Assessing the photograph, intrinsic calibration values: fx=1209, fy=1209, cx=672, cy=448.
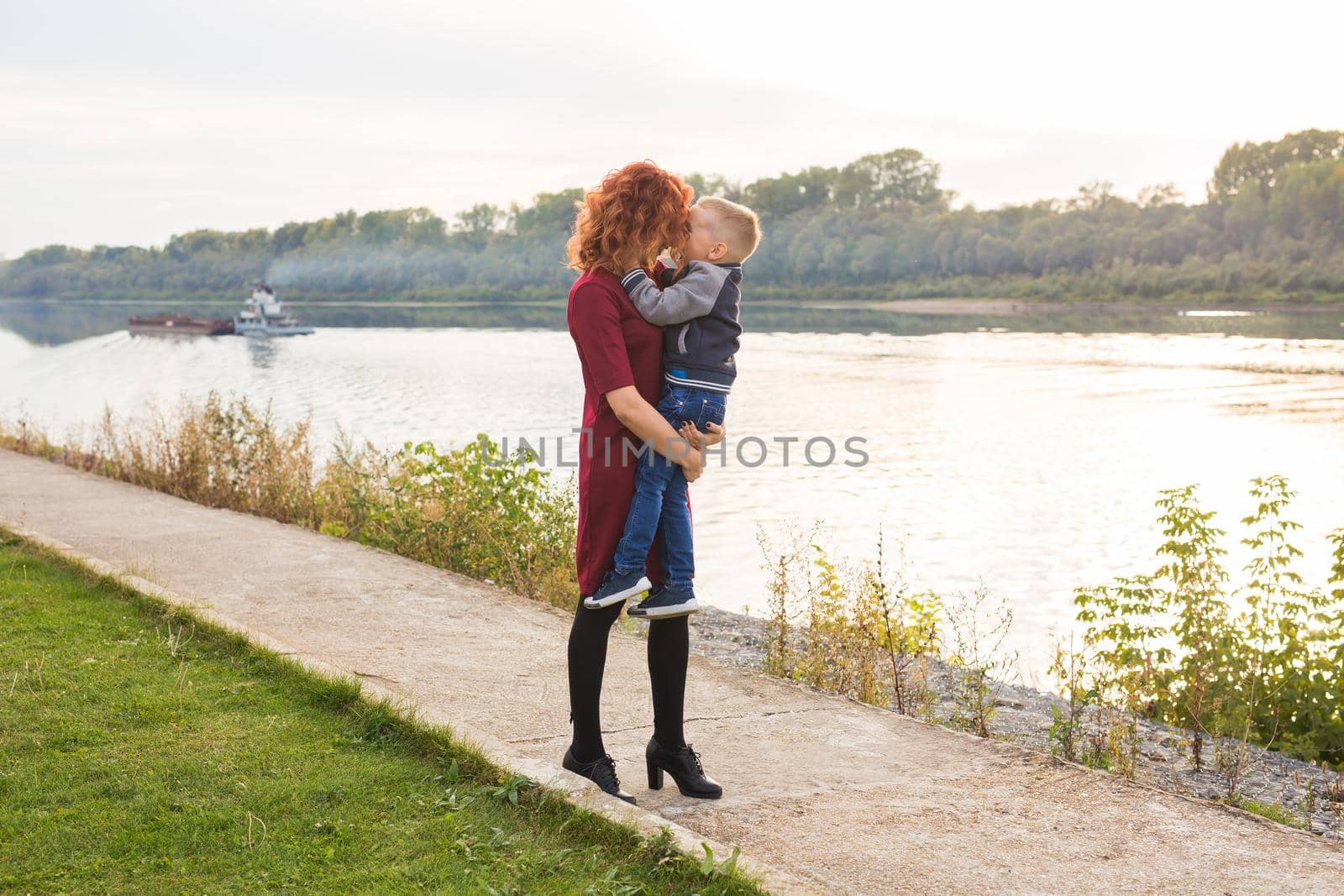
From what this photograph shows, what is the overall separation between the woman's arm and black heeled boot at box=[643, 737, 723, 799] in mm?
1045

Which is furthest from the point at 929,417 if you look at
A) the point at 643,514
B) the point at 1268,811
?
the point at 643,514

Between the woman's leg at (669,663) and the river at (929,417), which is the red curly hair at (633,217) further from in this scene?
the river at (929,417)

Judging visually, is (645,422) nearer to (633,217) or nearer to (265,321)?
(633,217)

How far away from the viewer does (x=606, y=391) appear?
3721 mm

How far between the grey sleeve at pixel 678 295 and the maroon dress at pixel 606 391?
61 millimetres

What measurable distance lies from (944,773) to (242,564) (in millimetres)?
5052

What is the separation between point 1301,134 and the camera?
97.7 meters

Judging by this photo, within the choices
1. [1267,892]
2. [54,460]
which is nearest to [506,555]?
[1267,892]

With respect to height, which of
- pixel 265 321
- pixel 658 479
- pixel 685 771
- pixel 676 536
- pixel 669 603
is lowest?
pixel 685 771

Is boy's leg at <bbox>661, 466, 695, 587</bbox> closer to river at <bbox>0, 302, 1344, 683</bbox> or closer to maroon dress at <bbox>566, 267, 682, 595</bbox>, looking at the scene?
maroon dress at <bbox>566, 267, 682, 595</bbox>

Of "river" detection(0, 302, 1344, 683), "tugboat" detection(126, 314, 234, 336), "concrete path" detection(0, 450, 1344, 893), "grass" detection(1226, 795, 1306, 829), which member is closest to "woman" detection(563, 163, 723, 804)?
"concrete path" detection(0, 450, 1344, 893)

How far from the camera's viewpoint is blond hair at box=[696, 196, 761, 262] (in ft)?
12.4

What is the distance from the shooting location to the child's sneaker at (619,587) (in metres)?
3.83

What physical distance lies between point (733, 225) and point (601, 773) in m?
1.85
